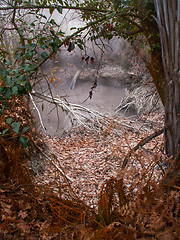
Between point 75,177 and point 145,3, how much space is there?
228 cm

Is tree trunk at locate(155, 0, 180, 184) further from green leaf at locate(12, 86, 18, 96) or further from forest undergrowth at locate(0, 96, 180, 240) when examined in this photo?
green leaf at locate(12, 86, 18, 96)

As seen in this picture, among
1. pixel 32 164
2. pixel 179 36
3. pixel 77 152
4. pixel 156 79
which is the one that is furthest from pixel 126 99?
pixel 179 36

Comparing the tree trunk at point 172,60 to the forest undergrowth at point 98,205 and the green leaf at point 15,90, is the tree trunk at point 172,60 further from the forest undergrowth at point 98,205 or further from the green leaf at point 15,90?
the green leaf at point 15,90

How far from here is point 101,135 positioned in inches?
158

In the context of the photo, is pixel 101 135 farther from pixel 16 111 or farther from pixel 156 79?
pixel 156 79

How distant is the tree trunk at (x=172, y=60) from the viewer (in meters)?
1.02

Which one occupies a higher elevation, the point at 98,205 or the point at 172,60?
the point at 172,60

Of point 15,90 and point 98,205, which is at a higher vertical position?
point 15,90

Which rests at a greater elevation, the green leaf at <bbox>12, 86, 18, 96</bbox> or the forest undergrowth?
the green leaf at <bbox>12, 86, 18, 96</bbox>

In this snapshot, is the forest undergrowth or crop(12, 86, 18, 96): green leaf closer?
the forest undergrowth

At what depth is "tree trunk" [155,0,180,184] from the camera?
3.34 ft

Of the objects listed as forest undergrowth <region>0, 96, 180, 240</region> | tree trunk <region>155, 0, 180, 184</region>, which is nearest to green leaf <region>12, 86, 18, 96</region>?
forest undergrowth <region>0, 96, 180, 240</region>

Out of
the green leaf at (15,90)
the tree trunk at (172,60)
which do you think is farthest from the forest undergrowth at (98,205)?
the green leaf at (15,90)

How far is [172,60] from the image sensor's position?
1.04 meters
